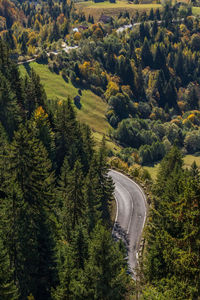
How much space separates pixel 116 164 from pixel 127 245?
138 ft

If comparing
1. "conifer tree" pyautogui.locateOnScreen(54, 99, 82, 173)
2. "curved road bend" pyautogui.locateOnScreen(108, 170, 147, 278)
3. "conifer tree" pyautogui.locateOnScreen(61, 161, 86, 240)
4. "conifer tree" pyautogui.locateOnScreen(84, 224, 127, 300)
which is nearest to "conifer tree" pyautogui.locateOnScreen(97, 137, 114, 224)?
"curved road bend" pyautogui.locateOnScreen(108, 170, 147, 278)

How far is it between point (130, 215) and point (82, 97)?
11355cm

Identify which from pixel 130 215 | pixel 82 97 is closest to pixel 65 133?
pixel 130 215

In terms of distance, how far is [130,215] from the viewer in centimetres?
6594

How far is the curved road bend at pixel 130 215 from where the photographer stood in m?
56.6

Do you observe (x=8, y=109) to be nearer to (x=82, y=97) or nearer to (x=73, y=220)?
(x=73, y=220)

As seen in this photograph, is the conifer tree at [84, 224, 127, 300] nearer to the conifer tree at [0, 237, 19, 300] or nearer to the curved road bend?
the conifer tree at [0, 237, 19, 300]

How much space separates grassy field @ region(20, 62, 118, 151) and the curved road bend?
6979 centimetres

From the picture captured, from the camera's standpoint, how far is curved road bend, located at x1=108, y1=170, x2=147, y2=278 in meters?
56.6

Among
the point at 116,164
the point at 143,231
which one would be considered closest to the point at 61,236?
the point at 143,231

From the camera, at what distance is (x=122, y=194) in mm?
75312

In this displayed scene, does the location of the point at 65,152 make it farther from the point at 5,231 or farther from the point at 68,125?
the point at 5,231

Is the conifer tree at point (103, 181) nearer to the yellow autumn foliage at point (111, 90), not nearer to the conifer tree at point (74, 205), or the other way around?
the conifer tree at point (74, 205)

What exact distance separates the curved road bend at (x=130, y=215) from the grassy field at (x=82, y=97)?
6979 cm
